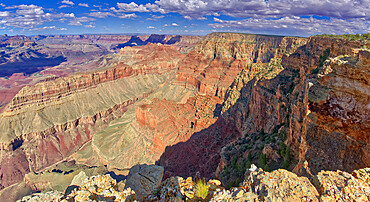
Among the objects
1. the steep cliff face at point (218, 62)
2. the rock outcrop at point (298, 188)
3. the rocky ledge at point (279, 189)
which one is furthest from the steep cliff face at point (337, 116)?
the steep cliff face at point (218, 62)

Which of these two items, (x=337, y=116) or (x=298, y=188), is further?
(x=337, y=116)

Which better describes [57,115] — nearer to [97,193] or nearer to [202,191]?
[97,193]

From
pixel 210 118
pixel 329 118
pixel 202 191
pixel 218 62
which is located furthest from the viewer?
pixel 218 62

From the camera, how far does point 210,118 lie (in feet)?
131

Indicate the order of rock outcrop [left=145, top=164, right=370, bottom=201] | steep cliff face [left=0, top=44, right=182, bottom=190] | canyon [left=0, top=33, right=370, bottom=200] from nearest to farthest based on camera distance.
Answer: rock outcrop [left=145, top=164, right=370, bottom=201] < canyon [left=0, top=33, right=370, bottom=200] < steep cliff face [left=0, top=44, right=182, bottom=190]

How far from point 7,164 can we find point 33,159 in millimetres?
5567

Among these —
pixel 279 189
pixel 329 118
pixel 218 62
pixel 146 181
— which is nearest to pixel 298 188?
pixel 279 189

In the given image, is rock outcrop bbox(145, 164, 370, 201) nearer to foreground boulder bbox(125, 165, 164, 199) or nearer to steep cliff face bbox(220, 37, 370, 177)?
steep cliff face bbox(220, 37, 370, 177)

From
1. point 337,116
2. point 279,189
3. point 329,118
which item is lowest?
point 279,189

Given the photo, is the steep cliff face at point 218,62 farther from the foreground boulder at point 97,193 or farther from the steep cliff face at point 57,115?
the foreground boulder at point 97,193

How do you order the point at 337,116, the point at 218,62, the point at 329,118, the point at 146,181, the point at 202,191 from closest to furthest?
the point at 202,191 → the point at 337,116 → the point at 329,118 → the point at 146,181 → the point at 218,62

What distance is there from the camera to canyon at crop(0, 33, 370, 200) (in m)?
10.0

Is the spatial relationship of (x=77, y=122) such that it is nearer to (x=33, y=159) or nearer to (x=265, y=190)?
(x=33, y=159)

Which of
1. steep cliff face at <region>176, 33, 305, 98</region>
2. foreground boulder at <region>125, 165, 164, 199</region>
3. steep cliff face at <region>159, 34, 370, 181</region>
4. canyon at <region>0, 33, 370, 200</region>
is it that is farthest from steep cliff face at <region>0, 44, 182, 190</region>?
steep cliff face at <region>159, 34, 370, 181</region>
